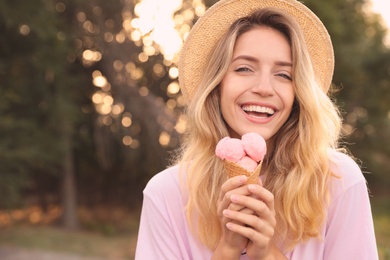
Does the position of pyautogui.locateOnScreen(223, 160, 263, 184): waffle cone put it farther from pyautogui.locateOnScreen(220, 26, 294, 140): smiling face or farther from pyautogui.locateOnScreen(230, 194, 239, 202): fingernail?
pyautogui.locateOnScreen(220, 26, 294, 140): smiling face

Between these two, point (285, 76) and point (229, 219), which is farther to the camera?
point (285, 76)

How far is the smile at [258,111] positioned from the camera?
86.1 inches

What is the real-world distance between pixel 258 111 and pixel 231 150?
0.74 ft

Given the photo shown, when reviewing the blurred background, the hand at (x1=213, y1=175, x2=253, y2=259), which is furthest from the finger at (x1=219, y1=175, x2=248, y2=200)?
the blurred background

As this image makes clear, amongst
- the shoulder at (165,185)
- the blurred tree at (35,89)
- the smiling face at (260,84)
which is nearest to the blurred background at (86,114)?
the blurred tree at (35,89)

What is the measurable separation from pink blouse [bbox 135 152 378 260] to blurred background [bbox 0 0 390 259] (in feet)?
34.2

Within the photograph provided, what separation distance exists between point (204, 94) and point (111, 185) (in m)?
17.3

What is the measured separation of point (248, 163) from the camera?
2.02 m

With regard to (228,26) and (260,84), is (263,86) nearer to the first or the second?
(260,84)

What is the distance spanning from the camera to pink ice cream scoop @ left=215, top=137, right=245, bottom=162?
6.66ft

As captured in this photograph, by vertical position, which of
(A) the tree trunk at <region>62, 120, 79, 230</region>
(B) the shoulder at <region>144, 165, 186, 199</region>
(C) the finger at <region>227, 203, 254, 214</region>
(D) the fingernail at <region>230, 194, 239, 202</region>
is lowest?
(C) the finger at <region>227, 203, 254, 214</region>

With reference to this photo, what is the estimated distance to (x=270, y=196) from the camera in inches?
76.0

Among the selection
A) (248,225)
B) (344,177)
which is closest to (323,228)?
(344,177)

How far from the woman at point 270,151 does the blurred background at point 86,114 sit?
10.5 m
